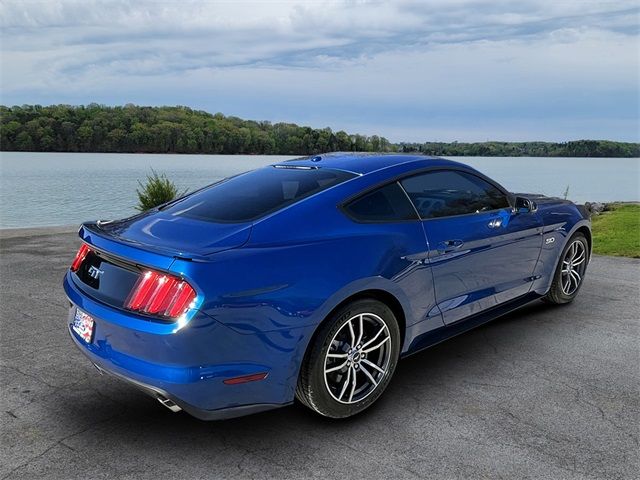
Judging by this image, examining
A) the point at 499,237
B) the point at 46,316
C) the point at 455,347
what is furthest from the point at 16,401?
the point at 499,237

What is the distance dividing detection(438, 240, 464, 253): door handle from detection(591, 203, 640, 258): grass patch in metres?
6.02

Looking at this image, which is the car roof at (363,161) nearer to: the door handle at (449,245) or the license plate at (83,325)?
the door handle at (449,245)

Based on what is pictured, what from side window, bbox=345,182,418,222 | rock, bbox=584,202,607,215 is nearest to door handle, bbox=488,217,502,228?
side window, bbox=345,182,418,222

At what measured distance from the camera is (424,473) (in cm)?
271

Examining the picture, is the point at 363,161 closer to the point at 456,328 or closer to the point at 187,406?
the point at 456,328

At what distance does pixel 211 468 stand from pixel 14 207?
18.4 metres

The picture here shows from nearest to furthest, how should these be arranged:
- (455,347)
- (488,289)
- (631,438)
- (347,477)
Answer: (347,477), (631,438), (488,289), (455,347)

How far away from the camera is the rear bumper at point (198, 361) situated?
261 cm

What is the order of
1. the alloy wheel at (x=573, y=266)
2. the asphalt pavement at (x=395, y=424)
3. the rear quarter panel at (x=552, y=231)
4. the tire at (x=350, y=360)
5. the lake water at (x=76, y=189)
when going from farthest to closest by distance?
the lake water at (x=76, y=189) → the alloy wheel at (x=573, y=266) → the rear quarter panel at (x=552, y=231) → the tire at (x=350, y=360) → the asphalt pavement at (x=395, y=424)

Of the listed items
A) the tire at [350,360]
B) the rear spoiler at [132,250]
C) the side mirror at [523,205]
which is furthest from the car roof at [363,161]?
the rear spoiler at [132,250]

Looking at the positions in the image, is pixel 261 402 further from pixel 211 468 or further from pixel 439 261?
pixel 439 261

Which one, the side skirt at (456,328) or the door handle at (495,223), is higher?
the door handle at (495,223)

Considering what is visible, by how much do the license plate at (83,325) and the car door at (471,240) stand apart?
2.07 meters

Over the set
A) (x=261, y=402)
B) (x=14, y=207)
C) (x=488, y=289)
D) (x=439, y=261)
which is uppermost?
(x=439, y=261)
